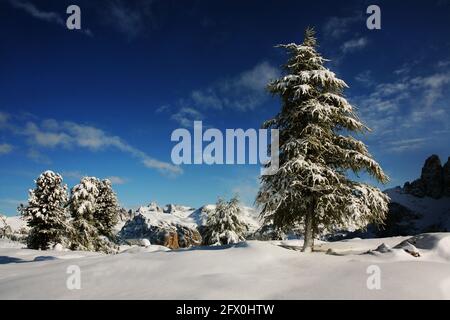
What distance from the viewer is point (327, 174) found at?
53.9 feet

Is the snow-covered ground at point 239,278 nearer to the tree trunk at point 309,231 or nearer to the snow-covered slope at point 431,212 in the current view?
the tree trunk at point 309,231

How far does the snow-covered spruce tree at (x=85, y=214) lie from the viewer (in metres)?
35.7

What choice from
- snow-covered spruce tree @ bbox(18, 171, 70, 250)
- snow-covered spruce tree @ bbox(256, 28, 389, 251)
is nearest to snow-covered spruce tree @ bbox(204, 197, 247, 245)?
snow-covered spruce tree @ bbox(18, 171, 70, 250)

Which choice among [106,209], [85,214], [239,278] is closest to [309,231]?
[239,278]

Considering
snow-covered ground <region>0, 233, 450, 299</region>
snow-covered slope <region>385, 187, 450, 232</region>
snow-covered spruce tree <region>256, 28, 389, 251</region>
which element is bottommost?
snow-covered slope <region>385, 187, 450, 232</region>

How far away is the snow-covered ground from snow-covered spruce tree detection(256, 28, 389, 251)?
14.1ft

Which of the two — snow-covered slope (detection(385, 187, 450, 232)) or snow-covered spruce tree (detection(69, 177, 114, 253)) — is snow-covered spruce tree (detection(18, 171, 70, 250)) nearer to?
snow-covered spruce tree (detection(69, 177, 114, 253))

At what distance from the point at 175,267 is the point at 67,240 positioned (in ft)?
90.1

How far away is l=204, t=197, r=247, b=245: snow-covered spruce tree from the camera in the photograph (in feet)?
120

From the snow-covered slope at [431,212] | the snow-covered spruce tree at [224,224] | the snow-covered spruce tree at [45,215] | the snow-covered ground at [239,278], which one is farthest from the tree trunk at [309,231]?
the snow-covered slope at [431,212]

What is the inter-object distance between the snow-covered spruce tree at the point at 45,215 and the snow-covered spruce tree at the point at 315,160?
23.5m

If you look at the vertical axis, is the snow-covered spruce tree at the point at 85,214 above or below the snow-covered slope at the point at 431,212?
above
